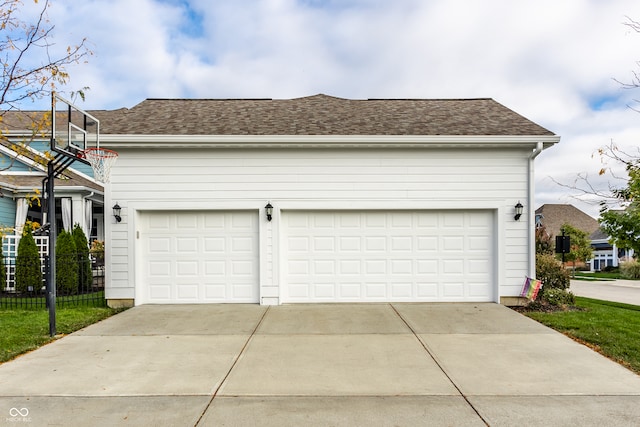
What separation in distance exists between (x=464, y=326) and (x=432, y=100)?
7229 mm

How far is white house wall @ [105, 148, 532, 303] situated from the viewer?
8.39 meters

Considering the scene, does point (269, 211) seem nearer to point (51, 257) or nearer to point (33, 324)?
point (51, 257)

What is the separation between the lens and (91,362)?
16.0 ft

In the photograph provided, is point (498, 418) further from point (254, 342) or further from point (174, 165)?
point (174, 165)

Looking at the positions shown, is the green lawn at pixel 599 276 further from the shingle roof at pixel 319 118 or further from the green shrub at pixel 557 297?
the shingle roof at pixel 319 118

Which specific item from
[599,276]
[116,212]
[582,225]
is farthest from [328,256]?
[582,225]

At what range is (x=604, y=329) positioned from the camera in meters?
6.41

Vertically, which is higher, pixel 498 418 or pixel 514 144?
pixel 514 144

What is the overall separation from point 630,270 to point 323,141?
22862mm

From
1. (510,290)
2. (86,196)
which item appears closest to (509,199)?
(510,290)

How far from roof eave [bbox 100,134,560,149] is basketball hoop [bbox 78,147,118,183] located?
96cm

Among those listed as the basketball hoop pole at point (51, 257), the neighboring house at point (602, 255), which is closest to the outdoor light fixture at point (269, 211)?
the basketball hoop pole at point (51, 257)

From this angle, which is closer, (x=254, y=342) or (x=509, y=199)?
(x=254, y=342)

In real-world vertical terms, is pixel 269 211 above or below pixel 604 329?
above
